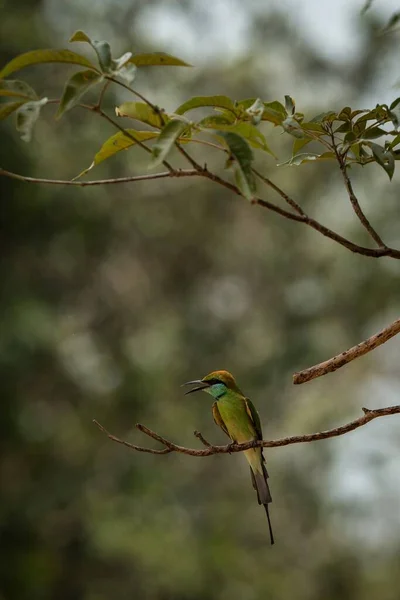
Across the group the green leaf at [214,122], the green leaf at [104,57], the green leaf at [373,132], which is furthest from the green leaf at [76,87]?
the green leaf at [373,132]

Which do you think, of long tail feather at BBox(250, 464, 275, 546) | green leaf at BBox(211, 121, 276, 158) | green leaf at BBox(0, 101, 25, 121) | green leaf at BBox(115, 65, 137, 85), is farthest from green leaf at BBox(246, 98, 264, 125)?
long tail feather at BBox(250, 464, 275, 546)

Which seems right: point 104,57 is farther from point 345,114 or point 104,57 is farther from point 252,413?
point 252,413

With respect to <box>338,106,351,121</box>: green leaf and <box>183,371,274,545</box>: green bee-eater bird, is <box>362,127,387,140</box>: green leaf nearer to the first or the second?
<box>338,106,351,121</box>: green leaf

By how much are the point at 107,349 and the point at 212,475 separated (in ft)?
5.58

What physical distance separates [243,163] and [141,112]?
0.15 metres

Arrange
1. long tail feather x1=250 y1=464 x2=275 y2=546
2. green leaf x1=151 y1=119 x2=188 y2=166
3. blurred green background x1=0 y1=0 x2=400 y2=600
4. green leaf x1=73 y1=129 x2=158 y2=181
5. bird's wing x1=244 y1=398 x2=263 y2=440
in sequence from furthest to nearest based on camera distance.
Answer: blurred green background x1=0 y1=0 x2=400 y2=600
bird's wing x1=244 y1=398 x2=263 y2=440
long tail feather x1=250 y1=464 x2=275 y2=546
green leaf x1=73 y1=129 x2=158 y2=181
green leaf x1=151 y1=119 x2=188 y2=166

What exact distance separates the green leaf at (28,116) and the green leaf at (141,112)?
0.26 feet

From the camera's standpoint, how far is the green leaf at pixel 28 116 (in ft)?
2.93

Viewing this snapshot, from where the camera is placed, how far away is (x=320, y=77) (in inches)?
367

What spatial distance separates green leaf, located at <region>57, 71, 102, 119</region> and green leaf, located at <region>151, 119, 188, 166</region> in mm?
82

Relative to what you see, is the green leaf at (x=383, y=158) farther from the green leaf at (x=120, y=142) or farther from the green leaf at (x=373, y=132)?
the green leaf at (x=120, y=142)

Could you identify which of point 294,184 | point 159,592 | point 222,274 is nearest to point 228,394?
point 159,592

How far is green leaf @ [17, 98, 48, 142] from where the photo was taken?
893mm

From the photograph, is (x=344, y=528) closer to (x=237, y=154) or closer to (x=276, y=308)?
(x=276, y=308)
